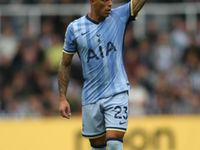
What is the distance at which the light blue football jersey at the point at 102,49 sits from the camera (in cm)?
536

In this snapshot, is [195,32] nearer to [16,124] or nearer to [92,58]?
[16,124]

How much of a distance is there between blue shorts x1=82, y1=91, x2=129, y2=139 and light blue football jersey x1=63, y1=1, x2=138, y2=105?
0.08 m

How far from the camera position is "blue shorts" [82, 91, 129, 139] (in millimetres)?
5234

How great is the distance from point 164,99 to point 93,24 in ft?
15.5

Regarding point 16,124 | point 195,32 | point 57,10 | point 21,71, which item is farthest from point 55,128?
point 195,32

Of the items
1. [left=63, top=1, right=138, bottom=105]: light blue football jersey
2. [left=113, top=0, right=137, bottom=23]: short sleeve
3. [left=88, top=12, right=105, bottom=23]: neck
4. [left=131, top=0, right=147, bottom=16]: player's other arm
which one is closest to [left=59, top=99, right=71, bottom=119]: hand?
[left=63, top=1, right=138, bottom=105]: light blue football jersey

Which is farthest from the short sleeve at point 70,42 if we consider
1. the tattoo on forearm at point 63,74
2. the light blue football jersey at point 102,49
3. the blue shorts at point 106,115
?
the blue shorts at point 106,115

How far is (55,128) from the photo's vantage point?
8.36 meters

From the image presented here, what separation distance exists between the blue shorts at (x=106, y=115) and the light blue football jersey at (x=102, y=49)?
0.25ft

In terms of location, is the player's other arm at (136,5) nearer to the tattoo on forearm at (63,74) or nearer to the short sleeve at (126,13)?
the short sleeve at (126,13)

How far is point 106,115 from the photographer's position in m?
5.33

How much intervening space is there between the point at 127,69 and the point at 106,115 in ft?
16.7

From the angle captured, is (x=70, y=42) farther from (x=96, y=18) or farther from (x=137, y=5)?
(x=137, y=5)

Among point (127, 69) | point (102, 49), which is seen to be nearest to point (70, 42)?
point (102, 49)
